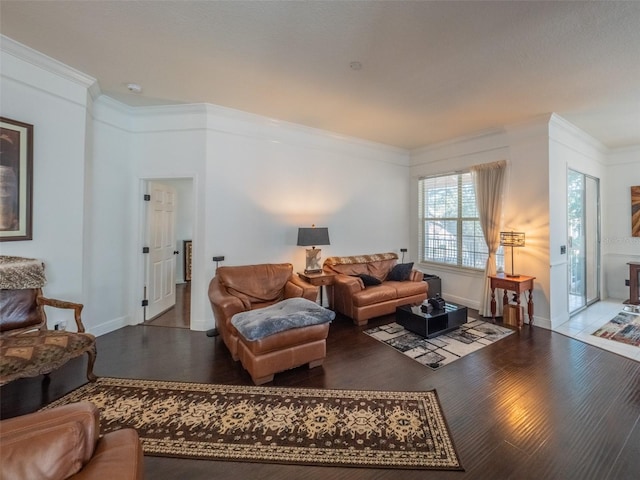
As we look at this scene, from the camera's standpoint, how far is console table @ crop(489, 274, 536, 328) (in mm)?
3729

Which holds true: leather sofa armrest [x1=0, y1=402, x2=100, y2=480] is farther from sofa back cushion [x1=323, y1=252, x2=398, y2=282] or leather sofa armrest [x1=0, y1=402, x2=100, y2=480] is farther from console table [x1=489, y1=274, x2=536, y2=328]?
console table [x1=489, y1=274, x2=536, y2=328]

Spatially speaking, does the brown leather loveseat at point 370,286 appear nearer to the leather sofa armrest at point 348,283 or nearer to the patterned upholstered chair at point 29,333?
the leather sofa armrest at point 348,283

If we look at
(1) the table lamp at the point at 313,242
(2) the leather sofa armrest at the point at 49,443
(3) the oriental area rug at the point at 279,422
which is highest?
(1) the table lamp at the point at 313,242

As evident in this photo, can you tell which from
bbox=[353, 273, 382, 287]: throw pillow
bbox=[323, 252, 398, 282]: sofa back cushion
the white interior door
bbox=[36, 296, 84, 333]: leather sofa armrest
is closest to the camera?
bbox=[36, 296, 84, 333]: leather sofa armrest

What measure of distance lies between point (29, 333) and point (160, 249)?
210 centimetres

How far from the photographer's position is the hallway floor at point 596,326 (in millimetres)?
3111

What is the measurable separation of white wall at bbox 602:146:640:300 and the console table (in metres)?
2.74

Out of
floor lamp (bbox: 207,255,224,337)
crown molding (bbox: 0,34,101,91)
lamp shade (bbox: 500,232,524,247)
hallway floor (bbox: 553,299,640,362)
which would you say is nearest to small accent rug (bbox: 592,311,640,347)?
hallway floor (bbox: 553,299,640,362)

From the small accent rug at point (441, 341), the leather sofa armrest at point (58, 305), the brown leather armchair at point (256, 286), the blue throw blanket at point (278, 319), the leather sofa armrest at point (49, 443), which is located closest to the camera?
the leather sofa armrest at point (49, 443)

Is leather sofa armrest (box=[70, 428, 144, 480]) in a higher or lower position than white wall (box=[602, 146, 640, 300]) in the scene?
lower

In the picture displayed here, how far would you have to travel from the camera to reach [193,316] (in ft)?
12.2

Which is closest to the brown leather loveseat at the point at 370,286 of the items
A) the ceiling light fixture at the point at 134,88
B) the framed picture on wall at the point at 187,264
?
the ceiling light fixture at the point at 134,88

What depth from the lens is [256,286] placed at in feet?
11.9

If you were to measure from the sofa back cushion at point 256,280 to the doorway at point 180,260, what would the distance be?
2.85 ft
